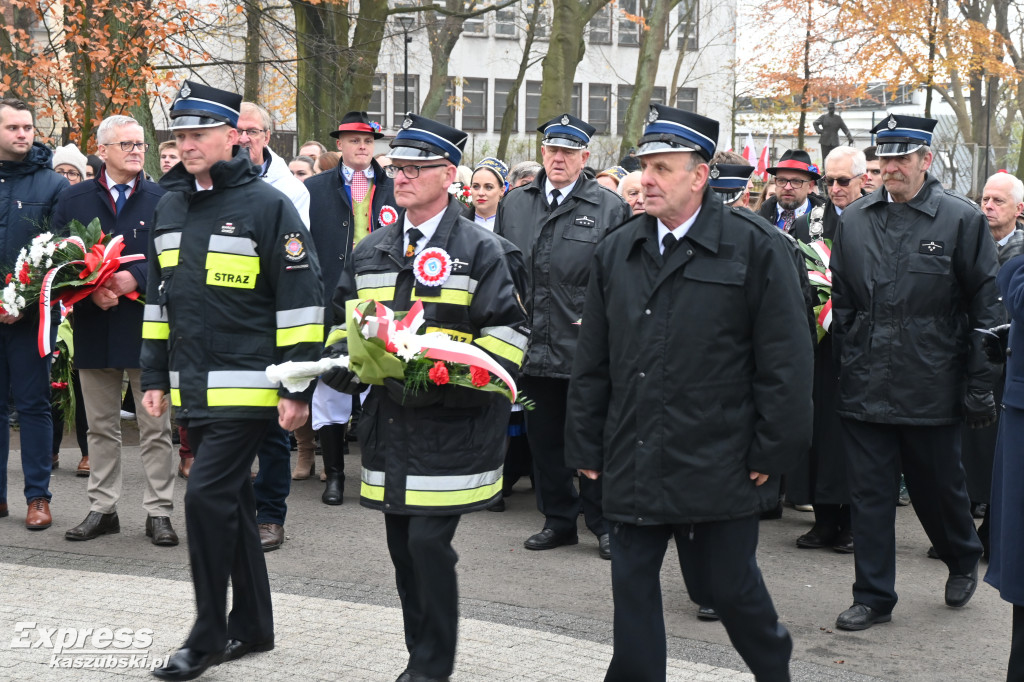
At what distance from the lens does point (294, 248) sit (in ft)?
17.5

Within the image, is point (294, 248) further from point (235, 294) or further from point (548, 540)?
point (548, 540)

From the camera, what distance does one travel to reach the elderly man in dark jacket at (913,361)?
6.35 meters

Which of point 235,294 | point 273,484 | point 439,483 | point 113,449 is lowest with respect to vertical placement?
point 273,484

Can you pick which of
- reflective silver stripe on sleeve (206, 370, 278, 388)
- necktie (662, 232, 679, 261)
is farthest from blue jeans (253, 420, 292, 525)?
necktie (662, 232, 679, 261)

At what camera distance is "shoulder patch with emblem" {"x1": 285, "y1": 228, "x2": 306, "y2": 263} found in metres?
5.31

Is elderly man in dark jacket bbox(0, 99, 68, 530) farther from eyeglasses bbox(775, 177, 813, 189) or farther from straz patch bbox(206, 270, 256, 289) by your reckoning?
eyeglasses bbox(775, 177, 813, 189)

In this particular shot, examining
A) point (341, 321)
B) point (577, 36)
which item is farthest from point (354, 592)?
point (577, 36)

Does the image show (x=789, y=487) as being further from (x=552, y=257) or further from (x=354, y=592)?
(x=354, y=592)

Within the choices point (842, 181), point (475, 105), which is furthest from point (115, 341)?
point (475, 105)

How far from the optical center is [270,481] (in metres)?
7.54

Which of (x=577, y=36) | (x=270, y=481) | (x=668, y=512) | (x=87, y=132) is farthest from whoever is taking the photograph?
(x=577, y=36)

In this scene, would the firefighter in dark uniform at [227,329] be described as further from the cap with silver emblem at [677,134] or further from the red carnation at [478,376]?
the cap with silver emblem at [677,134]

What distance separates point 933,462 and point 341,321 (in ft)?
9.93

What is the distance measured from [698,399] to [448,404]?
0.99m
